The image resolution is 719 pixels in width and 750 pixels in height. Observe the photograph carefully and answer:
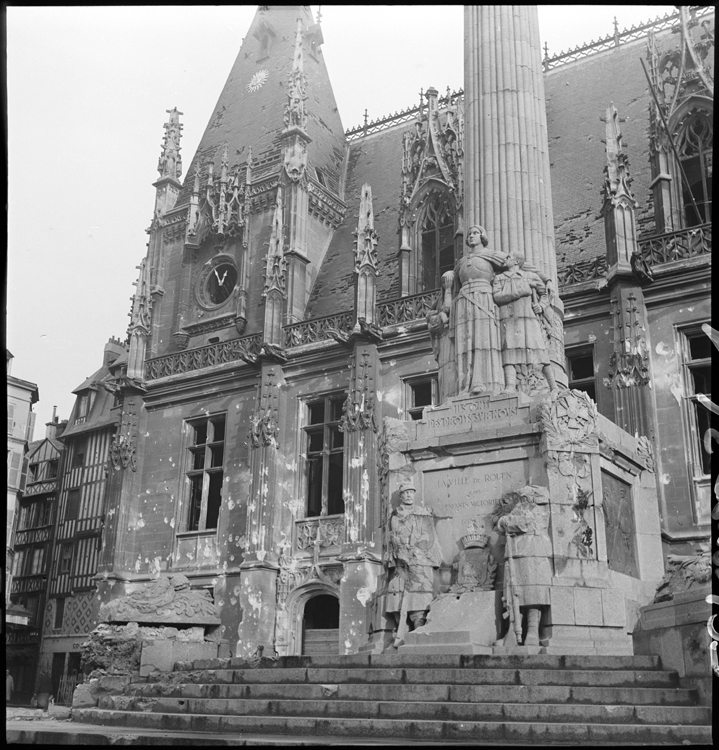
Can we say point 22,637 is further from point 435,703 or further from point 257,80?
point 435,703

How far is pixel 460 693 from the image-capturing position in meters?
8.34

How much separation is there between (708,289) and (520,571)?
41.3 ft

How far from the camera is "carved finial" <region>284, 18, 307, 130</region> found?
29.8 metres

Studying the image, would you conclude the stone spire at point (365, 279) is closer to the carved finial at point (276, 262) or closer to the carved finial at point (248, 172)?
the carved finial at point (276, 262)

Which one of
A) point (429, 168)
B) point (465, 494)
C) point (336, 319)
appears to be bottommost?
point (465, 494)

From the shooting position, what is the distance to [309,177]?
101 ft

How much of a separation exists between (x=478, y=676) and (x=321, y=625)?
16513mm

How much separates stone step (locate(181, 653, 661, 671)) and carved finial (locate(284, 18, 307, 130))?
22227 mm

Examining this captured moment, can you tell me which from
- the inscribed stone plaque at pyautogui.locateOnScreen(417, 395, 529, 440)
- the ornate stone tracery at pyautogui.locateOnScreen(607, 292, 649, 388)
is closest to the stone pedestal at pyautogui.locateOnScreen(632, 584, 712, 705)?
the inscribed stone plaque at pyautogui.locateOnScreen(417, 395, 529, 440)

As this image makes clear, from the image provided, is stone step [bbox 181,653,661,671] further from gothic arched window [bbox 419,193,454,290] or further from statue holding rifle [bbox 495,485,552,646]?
gothic arched window [bbox 419,193,454,290]

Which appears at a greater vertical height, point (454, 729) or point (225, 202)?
point (225, 202)

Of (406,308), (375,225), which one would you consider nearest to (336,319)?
(406,308)

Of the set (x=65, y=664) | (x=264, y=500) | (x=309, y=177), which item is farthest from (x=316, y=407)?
(x=65, y=664)

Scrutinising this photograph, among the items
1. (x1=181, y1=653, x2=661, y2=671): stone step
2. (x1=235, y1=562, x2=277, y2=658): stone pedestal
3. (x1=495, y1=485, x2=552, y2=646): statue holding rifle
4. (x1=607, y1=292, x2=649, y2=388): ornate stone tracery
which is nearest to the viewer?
(x1=181, y1=653, x2=661, y2=671): stone step
